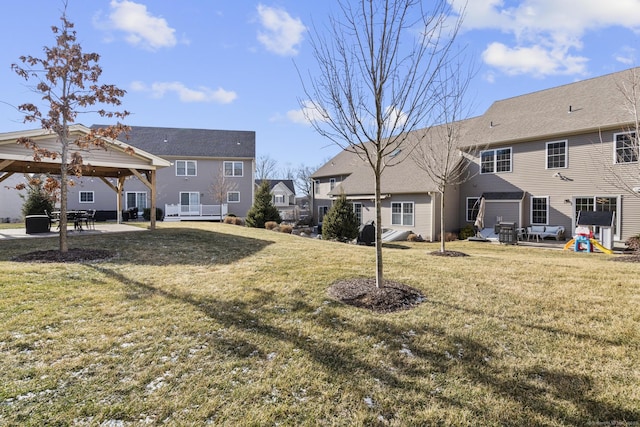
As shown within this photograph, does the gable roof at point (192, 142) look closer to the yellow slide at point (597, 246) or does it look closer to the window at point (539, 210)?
the window at point (539, 210)

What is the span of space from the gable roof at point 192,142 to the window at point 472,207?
790 inches

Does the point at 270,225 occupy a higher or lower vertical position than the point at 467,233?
higher

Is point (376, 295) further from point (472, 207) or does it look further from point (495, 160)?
point (495, 160)

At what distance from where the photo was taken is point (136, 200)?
28.9 metres

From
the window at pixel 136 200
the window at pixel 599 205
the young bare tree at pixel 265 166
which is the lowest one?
the window at pixel 599 205

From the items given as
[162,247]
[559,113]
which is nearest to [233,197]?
[162,247]

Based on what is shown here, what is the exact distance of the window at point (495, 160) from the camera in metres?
18.8

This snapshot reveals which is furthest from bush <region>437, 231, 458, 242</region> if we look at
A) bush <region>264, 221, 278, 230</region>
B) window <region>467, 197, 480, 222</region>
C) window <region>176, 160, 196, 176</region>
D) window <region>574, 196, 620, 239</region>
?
window <region>176, 160, 196, 176</region>

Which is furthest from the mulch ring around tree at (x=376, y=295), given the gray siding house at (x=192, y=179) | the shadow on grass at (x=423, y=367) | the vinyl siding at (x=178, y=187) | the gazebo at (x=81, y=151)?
the vinyl siding at (x=178, y=187)

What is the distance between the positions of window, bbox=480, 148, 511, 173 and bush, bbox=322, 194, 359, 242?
30.8 ft

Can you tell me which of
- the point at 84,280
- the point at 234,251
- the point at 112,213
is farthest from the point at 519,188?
the point at 112,213

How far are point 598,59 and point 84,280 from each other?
17.1 meters

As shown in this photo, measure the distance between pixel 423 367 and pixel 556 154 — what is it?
18169 millimetres

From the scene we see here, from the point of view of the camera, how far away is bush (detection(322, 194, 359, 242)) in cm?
1645
